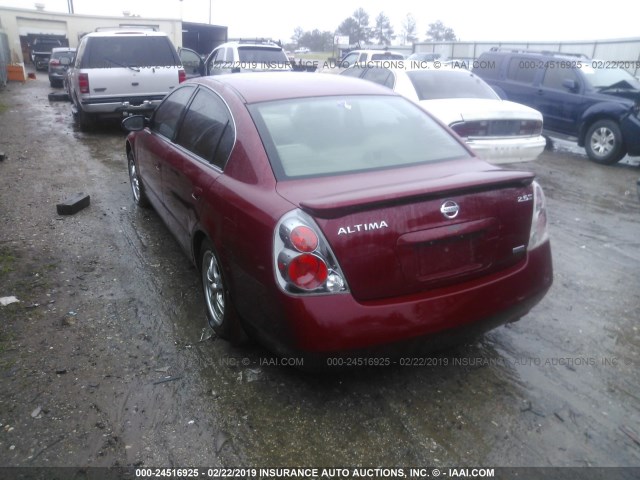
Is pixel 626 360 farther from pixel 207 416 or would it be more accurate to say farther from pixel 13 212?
pixel 13 212

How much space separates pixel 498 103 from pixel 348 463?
6213mm

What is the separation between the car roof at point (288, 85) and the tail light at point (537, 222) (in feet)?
4.79

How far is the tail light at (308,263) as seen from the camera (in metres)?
2.56

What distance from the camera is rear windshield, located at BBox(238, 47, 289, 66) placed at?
546 inches

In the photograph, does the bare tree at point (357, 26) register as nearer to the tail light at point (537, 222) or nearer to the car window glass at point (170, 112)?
the car window glass at point (170, 112)

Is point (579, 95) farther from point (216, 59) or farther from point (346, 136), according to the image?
point (216, 59)

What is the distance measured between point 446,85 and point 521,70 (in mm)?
4631

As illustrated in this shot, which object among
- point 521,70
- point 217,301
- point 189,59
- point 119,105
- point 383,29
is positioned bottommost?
point 217,301

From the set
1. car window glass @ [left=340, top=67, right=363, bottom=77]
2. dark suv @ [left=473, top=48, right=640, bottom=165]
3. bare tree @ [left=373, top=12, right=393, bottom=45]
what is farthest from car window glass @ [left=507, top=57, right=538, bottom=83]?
bare tree @ [left=373, top=12, right=393, bottom=45]

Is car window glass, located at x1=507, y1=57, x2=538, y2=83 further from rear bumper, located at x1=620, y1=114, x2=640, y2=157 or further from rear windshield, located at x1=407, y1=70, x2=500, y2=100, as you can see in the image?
rear windshield, located at x1=407, y1=70, x2=500, y2=100

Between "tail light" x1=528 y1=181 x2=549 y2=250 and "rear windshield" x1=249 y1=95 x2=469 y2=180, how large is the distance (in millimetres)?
580

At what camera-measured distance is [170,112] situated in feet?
15.9

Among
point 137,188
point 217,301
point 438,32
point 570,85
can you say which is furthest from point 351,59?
point 438,32

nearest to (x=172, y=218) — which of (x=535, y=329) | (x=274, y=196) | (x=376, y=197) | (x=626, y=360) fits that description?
(x=274, y=196)
